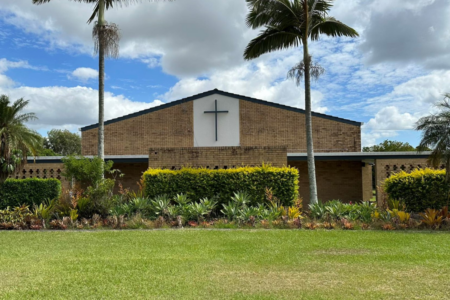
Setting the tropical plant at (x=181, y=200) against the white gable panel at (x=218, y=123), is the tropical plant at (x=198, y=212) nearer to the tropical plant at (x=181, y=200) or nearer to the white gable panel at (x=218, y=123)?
the tropical plant at (x=181, y=200)

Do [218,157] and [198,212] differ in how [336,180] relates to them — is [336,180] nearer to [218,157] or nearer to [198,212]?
[218,157]

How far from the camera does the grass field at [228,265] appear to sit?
5023 mm

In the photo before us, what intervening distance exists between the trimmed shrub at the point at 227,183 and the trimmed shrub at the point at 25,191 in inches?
185

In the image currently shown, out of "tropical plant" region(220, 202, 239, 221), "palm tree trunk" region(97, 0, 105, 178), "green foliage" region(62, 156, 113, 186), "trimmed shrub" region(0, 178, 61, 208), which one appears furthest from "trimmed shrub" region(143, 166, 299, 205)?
"trimmed shrub" region(0, 178, 61, 208)

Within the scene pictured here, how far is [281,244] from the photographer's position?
7.99 m

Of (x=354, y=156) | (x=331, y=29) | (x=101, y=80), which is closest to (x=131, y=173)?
(x=101, y=80)

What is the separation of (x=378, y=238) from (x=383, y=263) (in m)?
2.39

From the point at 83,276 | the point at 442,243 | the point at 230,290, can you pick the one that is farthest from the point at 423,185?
the point at 83,276

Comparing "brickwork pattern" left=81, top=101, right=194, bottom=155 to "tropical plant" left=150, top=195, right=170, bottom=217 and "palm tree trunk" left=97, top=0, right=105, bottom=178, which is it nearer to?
"palm tree trunk" left=97, top=0, right=105, bottom=178

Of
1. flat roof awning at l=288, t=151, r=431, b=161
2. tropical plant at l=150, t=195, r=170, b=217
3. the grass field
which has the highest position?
flat roof awning at l=288, t=151, r=431, b=161

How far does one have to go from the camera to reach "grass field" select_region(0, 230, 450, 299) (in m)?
5.02

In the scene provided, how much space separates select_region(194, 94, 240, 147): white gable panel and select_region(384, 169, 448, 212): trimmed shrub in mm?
12512

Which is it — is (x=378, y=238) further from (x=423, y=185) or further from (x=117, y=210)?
(x=117, y=210)

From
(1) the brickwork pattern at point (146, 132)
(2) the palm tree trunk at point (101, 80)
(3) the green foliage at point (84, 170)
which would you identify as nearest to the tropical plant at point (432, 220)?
(3) the green foliage at point (84, 170)
